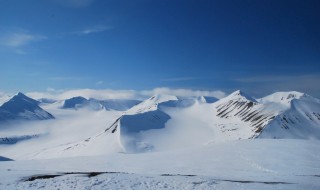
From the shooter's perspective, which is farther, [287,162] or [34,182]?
[287,162]

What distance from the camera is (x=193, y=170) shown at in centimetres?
3922

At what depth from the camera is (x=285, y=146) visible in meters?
56.2

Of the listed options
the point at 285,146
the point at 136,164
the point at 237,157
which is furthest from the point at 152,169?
the point at 285,146

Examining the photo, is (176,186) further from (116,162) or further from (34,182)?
(116,162)

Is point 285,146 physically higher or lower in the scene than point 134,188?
higher

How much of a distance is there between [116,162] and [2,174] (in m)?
17.0

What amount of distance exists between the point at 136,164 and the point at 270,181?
1862 centimetres

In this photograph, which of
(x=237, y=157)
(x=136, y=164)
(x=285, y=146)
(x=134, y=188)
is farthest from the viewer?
(x=285, y=146)

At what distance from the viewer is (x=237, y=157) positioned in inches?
1913

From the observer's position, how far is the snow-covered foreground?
93.4ft

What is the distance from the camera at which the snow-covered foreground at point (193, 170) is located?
28453 mm

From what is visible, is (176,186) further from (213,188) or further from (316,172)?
(316,172)

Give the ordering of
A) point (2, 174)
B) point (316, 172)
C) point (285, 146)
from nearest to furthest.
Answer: point (2, 174) < point (316, 172) < point (285, 146)

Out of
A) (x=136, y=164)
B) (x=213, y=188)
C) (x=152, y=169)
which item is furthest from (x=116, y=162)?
(x=213, y=188)
